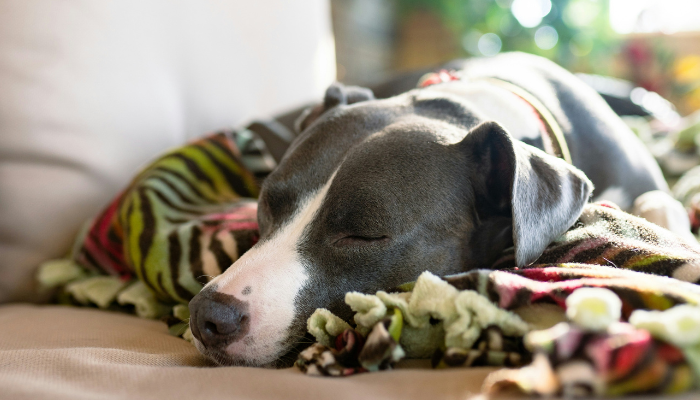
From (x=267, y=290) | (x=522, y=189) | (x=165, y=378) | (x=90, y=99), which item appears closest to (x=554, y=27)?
(x=90, y=99)

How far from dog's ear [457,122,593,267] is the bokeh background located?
191 cm

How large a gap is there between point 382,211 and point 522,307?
0.36m

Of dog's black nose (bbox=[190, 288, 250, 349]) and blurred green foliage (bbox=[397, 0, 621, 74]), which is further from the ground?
blurred green foliage (bbox=[397, 0, 621, 74])

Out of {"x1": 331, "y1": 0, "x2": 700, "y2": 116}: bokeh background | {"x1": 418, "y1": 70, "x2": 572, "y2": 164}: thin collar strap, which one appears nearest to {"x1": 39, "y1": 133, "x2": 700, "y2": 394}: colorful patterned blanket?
{"x1": 418, "y1": 70, "x2": 572, "y2": 164}: thin collar strap

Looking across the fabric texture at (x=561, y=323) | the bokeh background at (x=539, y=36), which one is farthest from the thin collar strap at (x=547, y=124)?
the bokeh background at (x=539, y=36)

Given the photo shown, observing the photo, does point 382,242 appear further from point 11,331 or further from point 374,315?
point 11,331

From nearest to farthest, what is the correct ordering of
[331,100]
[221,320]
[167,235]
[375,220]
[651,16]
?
[221,320] < [375,220] < [167,235] < [331,100] < [651,16]

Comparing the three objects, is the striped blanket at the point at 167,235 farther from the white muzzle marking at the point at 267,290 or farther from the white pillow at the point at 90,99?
the white muzzle marking at the point at 267,290

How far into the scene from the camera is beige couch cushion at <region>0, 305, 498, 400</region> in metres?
0.68

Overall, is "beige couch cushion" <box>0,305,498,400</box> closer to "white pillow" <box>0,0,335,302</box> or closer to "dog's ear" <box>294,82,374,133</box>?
"white pillow" <box>0,0,335,302</box>

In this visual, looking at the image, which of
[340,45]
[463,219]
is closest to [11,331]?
[463,219]

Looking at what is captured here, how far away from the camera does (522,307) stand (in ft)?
2.50

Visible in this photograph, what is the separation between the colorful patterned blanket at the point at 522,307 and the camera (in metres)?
0.59

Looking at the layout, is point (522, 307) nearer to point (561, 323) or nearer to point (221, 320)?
point (561, 323)
